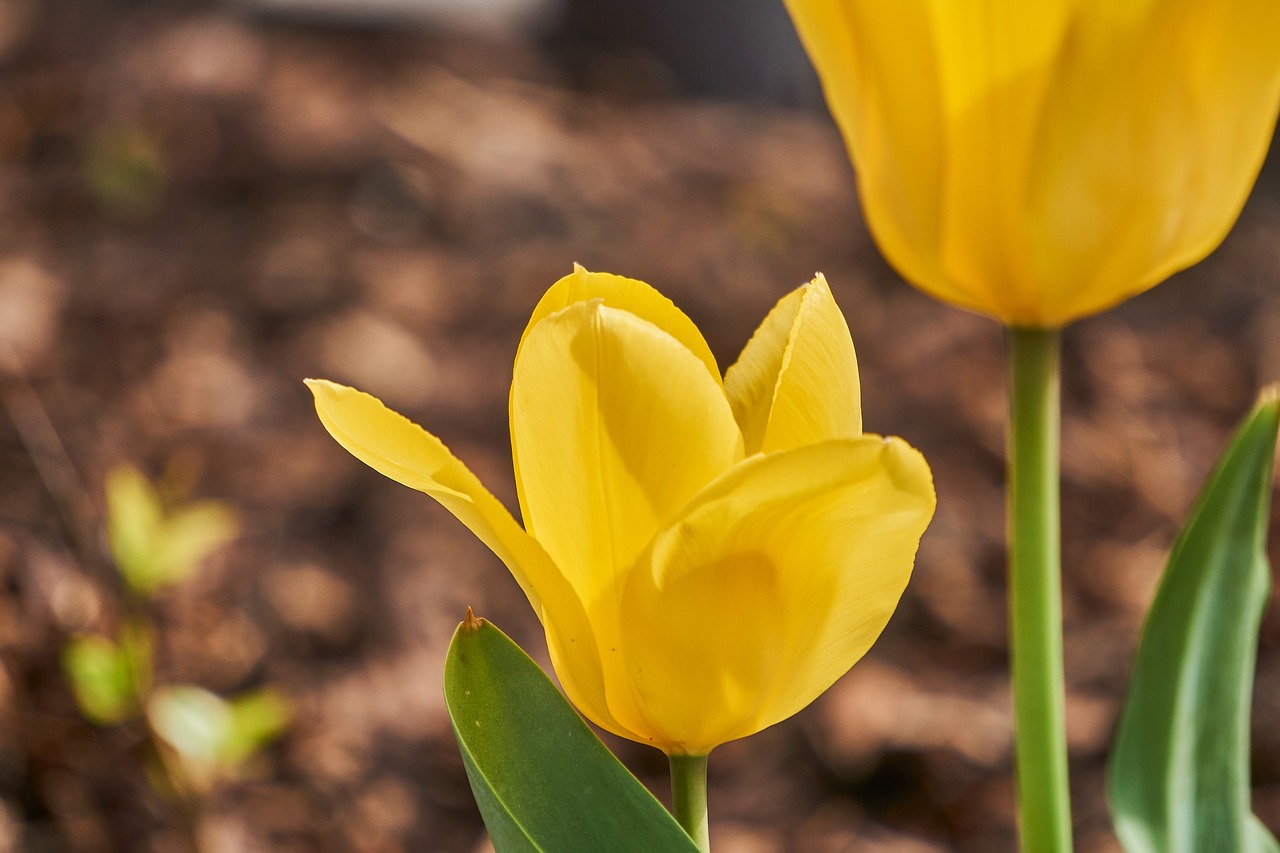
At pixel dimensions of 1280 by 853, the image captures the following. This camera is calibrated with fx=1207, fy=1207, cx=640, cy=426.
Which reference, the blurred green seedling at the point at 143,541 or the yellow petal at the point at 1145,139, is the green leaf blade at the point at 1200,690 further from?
the blurred green seedling at the point at 143,541

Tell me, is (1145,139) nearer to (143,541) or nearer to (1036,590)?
(1036,590)

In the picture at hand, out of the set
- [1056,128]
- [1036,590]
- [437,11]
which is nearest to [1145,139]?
[1056,128]

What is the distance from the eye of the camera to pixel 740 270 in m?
2.02

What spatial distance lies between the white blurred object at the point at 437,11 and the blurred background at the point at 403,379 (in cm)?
2

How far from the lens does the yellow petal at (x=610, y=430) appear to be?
1.15 ft

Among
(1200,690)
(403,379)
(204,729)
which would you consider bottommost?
(403,379)

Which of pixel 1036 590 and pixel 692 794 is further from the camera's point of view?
pixel 1036 590

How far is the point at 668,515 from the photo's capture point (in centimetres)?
37

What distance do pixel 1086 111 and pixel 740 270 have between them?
1552 mm

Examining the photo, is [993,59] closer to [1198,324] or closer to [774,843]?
[774,843]

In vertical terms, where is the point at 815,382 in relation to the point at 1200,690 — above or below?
above

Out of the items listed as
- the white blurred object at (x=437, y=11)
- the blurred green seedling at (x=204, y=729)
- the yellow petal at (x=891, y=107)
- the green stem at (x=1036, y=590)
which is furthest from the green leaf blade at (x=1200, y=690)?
the white blurred object at (x=437, y=11)

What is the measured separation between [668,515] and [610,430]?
3 cm

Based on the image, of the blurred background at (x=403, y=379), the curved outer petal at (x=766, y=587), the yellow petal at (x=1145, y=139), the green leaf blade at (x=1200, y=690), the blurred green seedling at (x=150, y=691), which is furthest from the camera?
the blurred background at (x=403, y=379)
